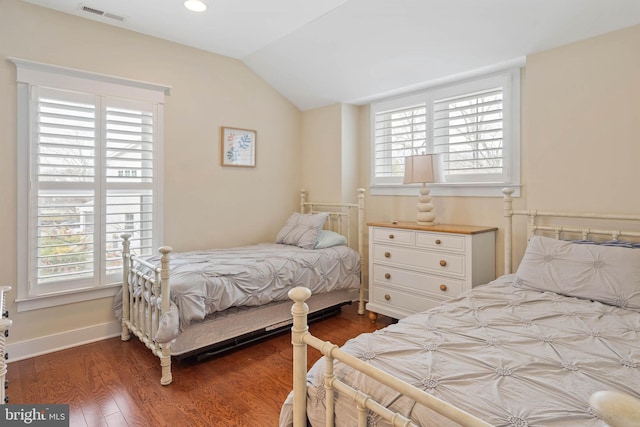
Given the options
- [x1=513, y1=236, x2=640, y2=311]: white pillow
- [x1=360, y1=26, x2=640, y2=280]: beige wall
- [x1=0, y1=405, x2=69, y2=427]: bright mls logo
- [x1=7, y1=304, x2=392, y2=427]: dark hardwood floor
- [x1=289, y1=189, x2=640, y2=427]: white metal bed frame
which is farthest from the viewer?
[x1=360, y1=26, x2=640, y2=280]: beige wall

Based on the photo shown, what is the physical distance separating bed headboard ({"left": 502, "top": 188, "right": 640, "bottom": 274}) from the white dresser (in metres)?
0.20

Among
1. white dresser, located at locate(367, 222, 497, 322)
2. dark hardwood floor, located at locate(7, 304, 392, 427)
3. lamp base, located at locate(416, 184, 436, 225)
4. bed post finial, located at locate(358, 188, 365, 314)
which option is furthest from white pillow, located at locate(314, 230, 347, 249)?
dark hardwood floor, located at locate(7, 304, 392, 427)

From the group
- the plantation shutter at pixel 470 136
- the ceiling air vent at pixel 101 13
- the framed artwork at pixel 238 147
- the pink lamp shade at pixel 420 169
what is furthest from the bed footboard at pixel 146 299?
the plantation shutter at pixel 470 136

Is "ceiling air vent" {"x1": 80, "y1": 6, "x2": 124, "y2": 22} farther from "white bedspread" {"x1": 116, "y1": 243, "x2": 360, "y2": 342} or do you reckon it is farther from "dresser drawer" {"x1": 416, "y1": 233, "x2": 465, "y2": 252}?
"dresser drawer" {"x1": 416, "y1": 233, "x2": 465, "y2": 252}

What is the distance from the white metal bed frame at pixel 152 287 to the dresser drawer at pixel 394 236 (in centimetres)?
47

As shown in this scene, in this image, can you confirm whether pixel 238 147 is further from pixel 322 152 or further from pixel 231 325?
pixel 231 325

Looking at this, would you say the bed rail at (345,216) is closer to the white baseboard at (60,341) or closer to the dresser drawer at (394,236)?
the dresser drawer at (394,236)

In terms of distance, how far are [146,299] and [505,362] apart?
2.37m

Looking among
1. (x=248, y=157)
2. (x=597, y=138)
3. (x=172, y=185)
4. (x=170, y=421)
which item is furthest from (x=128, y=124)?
(x=597, y=138)

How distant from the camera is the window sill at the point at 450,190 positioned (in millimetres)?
3043

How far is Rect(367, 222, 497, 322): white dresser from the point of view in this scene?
2814 mm

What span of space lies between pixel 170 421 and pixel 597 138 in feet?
10.1

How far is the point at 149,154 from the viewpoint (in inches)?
129

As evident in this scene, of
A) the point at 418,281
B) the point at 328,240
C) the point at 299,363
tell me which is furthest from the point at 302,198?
the point at 299,363
